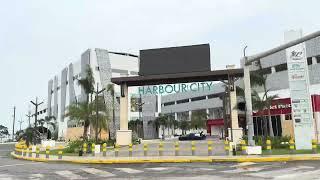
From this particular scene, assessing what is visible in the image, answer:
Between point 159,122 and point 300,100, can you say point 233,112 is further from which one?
point 159,122

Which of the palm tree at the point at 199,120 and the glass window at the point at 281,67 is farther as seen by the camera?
the palm tree at the point at 199,120

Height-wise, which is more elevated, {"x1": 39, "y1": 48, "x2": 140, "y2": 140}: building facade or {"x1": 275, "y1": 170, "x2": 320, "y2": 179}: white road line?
{"x1": 39, "y1": 48, "x2": 140, "y2": 140}: building facade

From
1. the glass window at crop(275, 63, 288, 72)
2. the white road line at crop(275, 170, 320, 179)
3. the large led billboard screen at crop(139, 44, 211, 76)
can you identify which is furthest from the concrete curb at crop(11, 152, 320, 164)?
the glass window at crop(275, 63, 288, 72)

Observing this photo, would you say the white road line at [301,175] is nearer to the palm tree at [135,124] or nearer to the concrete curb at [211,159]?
the concrete curb at [211,159]

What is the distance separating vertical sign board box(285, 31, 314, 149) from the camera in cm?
2448

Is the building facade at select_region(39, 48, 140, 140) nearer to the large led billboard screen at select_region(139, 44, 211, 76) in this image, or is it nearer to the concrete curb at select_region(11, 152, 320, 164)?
the large led billboard screen at select_region(139, 44, 211, 76)

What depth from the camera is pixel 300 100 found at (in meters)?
24.7

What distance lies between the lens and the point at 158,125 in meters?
97.4

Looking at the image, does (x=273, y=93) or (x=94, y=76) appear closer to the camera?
(x=273, y=93)

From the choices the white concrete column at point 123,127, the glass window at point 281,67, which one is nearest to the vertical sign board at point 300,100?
the white concrete column at point 123,127

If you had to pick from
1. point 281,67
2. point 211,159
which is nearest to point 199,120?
point 281,67

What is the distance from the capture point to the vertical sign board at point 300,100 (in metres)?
24.5

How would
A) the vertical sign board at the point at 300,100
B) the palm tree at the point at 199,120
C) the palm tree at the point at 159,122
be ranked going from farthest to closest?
the palm tree at the point at 199,120 < the palm tree at the point at 159,122 < the vertical sign board at the point at 300,100

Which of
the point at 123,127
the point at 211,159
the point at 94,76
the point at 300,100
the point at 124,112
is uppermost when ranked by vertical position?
the point at 94,76
